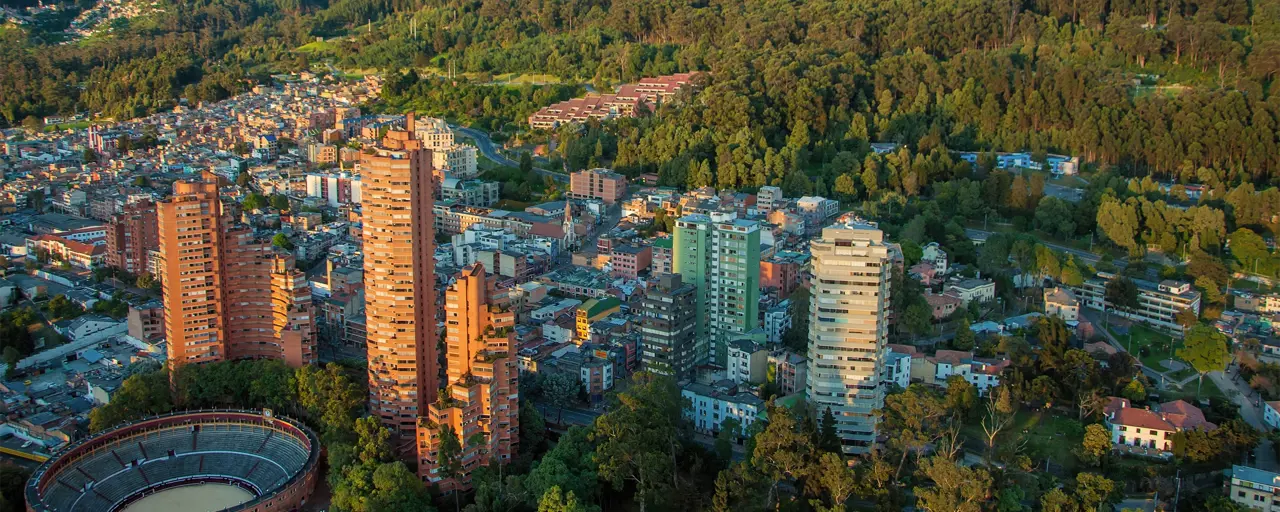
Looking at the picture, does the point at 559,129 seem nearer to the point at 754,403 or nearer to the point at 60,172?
the point at 60,172

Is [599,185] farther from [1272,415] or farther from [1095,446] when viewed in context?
[1272,415]

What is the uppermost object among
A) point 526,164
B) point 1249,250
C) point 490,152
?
point 490,152

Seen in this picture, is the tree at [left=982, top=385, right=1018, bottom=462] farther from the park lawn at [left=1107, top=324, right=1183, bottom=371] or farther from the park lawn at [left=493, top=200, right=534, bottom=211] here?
the park lawn at [left=493, top=200, right=534, bottom=211]

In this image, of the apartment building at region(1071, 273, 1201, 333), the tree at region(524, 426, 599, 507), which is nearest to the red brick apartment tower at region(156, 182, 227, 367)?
the tree at region(524, 426, 599, 507)

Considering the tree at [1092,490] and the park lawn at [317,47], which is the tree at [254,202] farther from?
the tree at [1092,490]

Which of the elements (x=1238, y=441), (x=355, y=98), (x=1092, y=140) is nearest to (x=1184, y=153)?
(x=1092, y=140)

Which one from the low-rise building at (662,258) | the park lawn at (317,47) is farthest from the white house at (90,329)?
the park lawn at (317,47)

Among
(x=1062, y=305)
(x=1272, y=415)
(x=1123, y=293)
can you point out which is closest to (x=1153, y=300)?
(x=1123, y=293)
